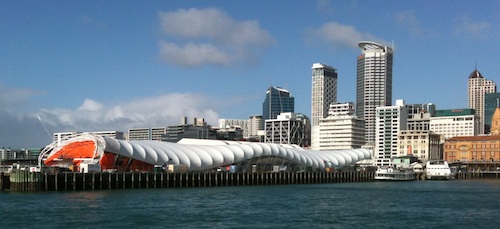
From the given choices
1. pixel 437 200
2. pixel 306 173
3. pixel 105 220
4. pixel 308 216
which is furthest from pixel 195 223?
pixel 306 173

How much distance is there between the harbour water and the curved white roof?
1687 centimetres

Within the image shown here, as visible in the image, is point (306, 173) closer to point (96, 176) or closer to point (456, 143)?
point (96, 176)

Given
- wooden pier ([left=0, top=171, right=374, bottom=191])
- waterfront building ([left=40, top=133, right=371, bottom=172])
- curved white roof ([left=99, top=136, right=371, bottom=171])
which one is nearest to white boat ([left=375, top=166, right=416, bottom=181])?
curved white roof ([left=99, top=136, right=371, bottom=171])

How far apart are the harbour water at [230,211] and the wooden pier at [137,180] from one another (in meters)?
3.61

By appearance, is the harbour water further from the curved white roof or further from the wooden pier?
the curved white roof

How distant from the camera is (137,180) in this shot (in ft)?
268

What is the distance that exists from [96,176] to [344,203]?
2862 centimetres

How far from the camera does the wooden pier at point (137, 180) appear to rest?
239 feet

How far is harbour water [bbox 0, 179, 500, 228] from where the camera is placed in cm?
4747

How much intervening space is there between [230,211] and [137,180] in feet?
94.0

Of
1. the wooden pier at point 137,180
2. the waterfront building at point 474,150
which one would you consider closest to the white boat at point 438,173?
the waterfront building at point 474,150

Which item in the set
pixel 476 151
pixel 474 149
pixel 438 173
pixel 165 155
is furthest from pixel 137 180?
pixel 474 149

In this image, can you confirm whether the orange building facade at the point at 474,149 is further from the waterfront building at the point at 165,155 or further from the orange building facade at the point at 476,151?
the waterfront building at the point at 165,155

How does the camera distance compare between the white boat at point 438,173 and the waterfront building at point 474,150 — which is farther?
the waterfront building at point 474,150
